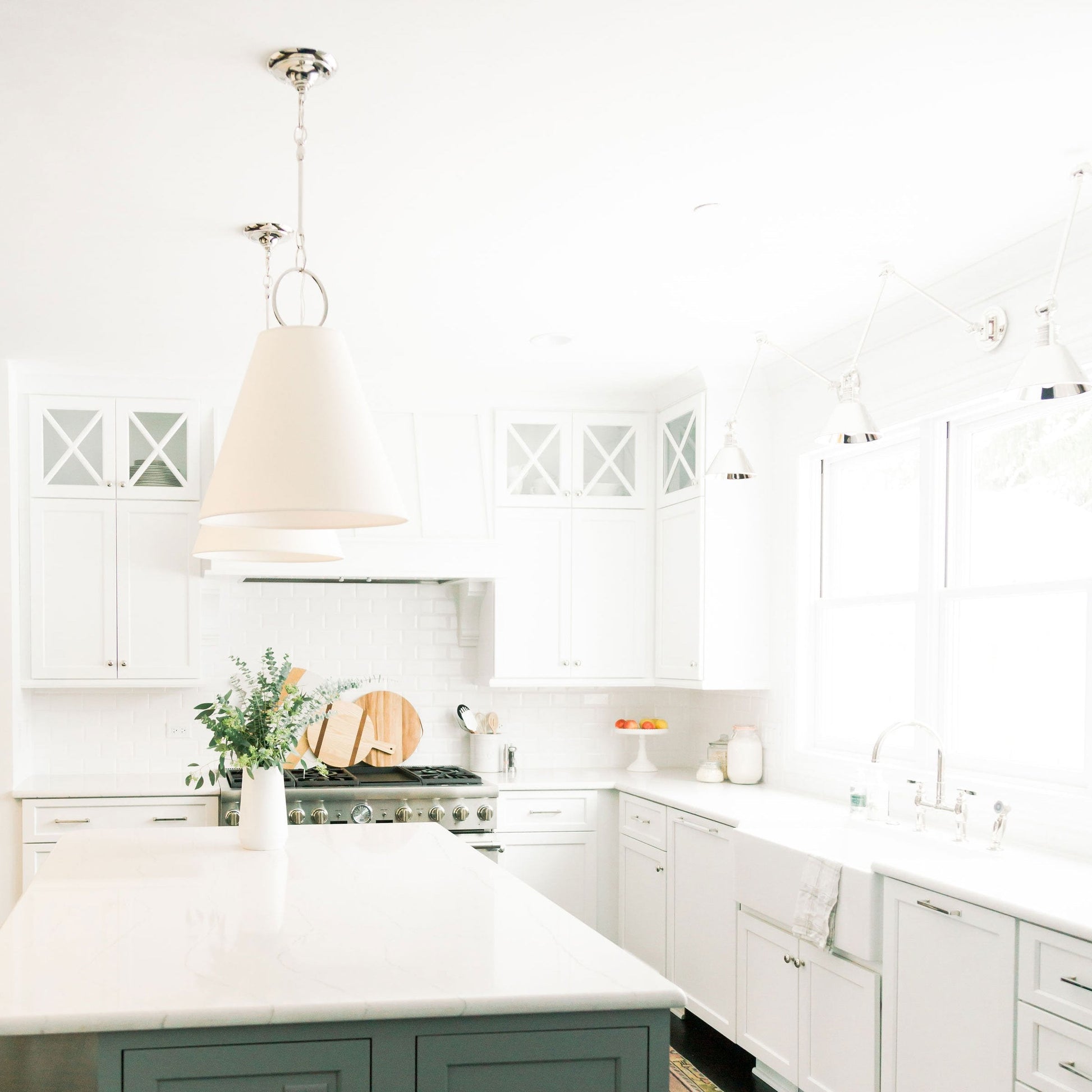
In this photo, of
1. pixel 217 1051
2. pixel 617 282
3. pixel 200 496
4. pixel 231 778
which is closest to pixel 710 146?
pixel 617 282

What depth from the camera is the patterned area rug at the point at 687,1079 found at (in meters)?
3.91

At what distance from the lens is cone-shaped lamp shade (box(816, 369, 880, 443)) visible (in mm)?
3287

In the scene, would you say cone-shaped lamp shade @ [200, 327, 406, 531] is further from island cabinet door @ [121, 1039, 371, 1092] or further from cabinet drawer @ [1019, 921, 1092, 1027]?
cabinet drawer @ [1019, 921, 1092, 1027]

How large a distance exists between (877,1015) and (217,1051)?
2.04 metres

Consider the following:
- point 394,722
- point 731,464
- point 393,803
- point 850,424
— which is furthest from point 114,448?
point 850,424

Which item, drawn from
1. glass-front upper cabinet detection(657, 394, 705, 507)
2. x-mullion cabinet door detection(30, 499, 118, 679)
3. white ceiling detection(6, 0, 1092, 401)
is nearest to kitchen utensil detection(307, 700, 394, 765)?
x-mullion cabinet door detection(30, 499, 118, 679)

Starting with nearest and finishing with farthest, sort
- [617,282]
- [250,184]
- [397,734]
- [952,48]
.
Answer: [952,48]
[250,184]
[617,282]
[397,734]

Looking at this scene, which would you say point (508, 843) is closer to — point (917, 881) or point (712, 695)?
point (712, 695)

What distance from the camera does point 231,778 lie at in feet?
16.6

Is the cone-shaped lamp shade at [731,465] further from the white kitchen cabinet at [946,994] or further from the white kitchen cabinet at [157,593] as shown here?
the white kitchen cabinet at [157,593]

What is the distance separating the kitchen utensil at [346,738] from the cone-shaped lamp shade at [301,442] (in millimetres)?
3639

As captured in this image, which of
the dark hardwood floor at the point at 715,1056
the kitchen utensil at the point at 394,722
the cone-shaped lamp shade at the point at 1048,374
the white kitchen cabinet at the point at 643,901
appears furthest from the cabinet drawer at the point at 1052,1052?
the kitchen utensil at the point at 394,722

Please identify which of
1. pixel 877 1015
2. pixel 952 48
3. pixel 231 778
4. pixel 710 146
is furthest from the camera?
pixel 231 778

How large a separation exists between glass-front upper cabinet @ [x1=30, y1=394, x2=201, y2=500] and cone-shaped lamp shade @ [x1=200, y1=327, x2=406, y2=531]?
10.7 feet
